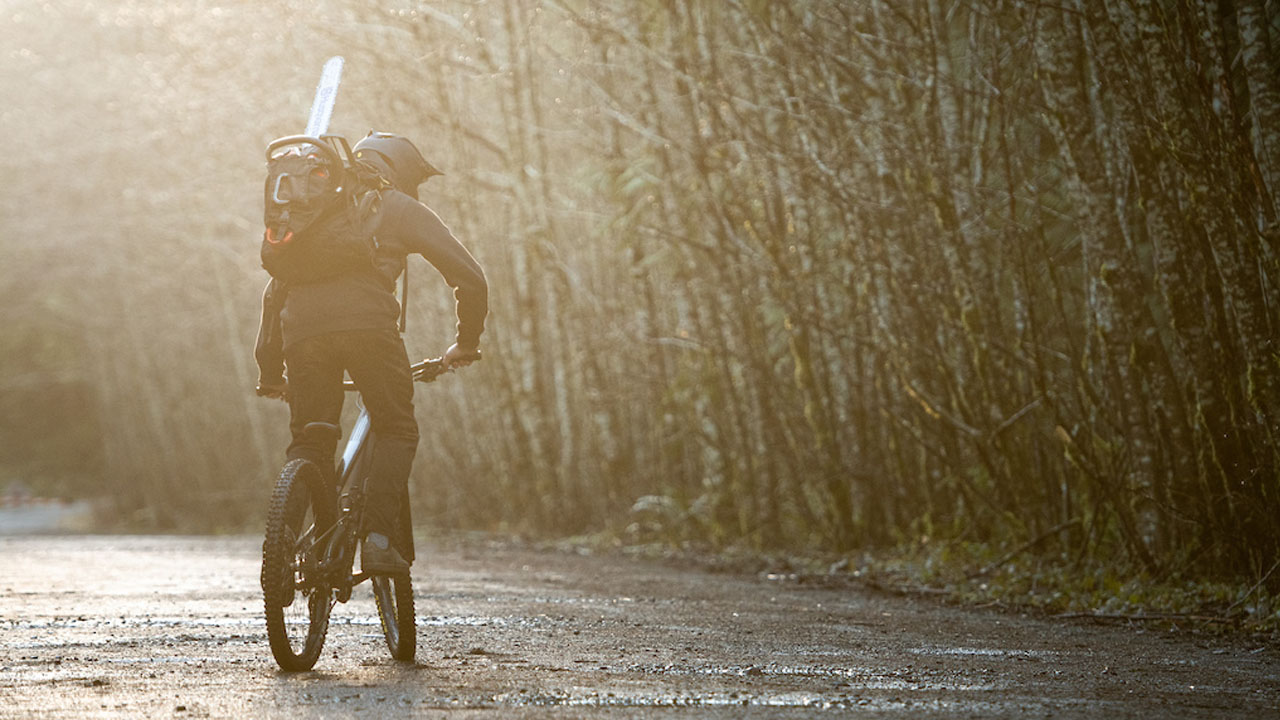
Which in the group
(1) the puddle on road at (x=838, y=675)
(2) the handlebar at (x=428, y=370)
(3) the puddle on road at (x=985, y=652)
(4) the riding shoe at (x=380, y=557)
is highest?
(2) the handlebar at (x=428, y=370)

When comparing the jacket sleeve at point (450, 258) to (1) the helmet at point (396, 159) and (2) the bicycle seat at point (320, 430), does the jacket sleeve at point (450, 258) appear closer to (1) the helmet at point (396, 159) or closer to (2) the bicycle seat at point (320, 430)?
(1) the helmet at point (396, 159)

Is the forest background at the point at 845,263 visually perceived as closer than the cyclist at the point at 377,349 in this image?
No

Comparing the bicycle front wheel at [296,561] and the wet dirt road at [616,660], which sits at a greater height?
the bicycle front wheel at [296,561]

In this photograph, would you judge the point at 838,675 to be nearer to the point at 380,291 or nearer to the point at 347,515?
the point at 347,515

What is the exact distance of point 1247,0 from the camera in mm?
7570

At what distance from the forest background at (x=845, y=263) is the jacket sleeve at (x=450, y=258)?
3610mm

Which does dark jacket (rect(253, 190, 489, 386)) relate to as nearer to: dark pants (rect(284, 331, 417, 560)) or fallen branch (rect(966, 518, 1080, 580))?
dark pants (rect(284, 331, 417, 560))

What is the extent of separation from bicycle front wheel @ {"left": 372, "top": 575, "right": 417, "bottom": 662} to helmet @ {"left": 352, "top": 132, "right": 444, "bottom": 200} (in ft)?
4.52

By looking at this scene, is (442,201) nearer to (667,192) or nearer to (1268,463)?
(667,192)

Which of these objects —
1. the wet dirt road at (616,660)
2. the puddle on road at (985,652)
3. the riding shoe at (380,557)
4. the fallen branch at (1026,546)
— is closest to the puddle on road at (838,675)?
the wet dirt road at (616,660)

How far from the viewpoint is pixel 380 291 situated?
574 centimetres

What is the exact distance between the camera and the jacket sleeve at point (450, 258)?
5777mm

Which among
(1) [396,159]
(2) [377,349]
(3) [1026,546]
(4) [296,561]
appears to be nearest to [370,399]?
(2) [377,349]

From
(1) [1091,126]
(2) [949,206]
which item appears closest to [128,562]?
(2) [949,206]
